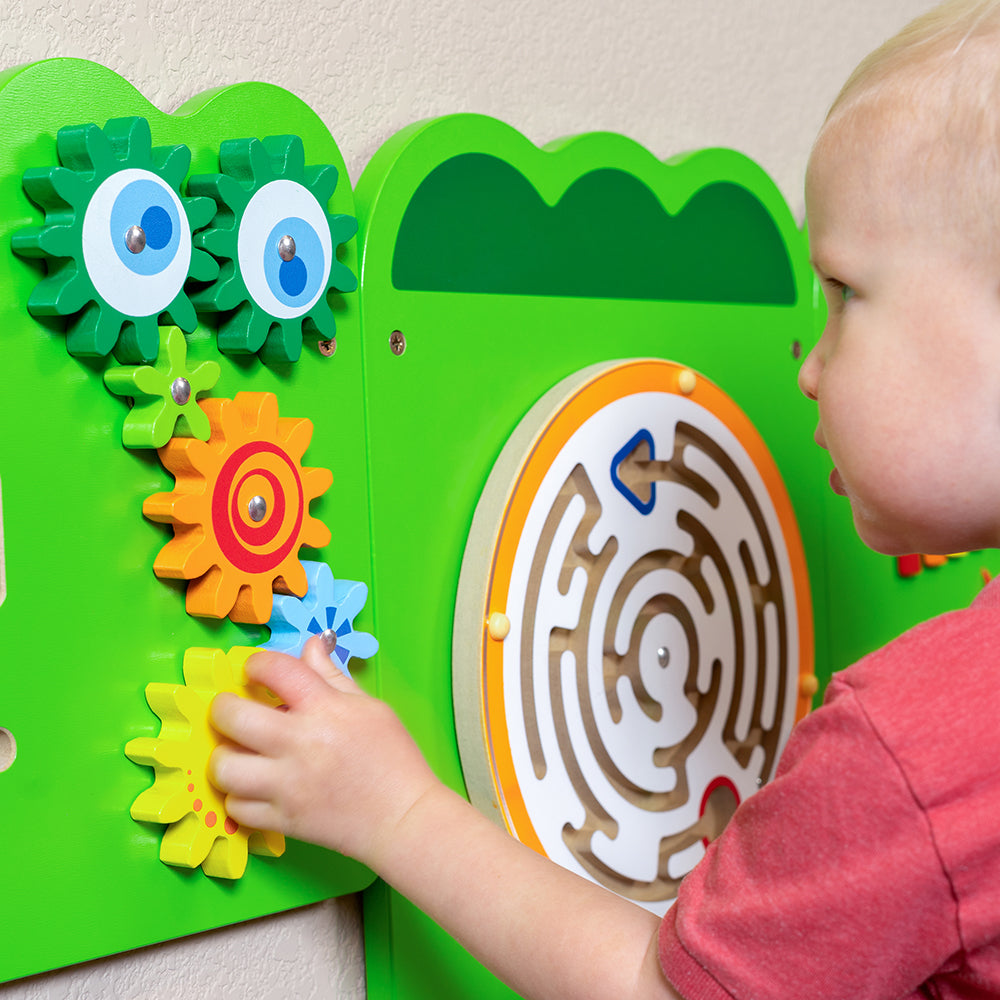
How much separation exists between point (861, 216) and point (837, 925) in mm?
250

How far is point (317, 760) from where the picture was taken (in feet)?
1.50

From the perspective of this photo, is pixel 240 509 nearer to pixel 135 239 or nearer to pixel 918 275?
pixel 135 239

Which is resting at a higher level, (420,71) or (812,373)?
(420,71)

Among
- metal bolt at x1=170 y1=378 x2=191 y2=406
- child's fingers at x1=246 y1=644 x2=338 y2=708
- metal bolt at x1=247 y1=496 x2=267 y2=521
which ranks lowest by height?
child's fingers at x1=246 y1=644 x2=338 y2=708

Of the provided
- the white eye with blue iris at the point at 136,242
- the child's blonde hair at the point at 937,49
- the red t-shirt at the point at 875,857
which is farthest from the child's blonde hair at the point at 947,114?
the white eye with blue iris at the point at 136,242

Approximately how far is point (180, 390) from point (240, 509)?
0.16ft

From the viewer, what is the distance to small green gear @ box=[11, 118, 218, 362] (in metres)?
0.40

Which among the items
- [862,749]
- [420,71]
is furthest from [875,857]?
[420,71]

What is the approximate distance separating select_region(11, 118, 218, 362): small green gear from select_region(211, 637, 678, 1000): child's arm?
13 centimetres

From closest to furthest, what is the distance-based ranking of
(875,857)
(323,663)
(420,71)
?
(875,857) < (323,663) < (420,71)

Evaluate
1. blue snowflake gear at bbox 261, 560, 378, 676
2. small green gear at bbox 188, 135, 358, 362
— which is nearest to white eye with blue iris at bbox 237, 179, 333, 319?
small green gear at bbox 188, 135, 358, 362

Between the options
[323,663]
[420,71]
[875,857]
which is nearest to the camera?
[875,857]

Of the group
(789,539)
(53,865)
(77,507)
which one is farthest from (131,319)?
(789,539)

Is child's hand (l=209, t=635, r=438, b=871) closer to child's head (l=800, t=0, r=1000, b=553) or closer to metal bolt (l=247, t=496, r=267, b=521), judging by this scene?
metal bolt (l=247, t=496, r=267, b=521)
